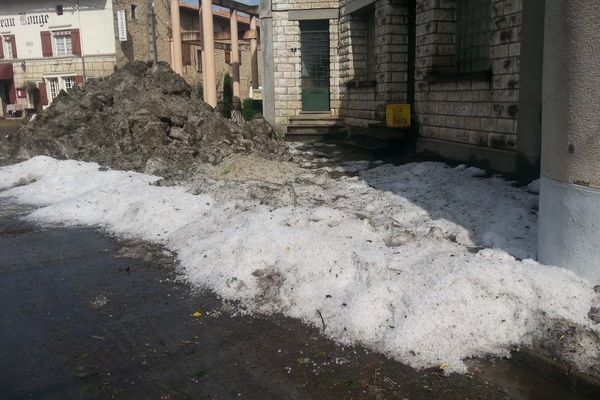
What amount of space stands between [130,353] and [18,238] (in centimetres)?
414

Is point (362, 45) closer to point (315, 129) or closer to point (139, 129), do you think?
point (315, 129)

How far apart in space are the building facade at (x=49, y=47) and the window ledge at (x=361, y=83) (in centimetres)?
2330

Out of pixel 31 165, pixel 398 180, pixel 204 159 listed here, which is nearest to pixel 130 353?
pixel 398 180

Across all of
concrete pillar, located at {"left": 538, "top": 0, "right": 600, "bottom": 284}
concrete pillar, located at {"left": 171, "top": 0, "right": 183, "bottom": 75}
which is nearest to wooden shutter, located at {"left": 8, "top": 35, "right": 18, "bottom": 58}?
concrete pillar, located at {"left": 171, "top": 0, "right": 183, "bottom": 75}

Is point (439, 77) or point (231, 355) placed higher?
point (439, 77)

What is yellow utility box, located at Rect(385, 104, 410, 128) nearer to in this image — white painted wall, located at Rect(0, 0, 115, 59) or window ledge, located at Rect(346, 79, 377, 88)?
window ledge, located at Rect(346, 79, 377, 88)

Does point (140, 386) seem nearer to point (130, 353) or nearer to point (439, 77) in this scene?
point (130, 353)

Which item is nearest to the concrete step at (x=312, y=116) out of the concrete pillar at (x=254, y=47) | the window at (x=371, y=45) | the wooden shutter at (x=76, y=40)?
the window at (x=371, y=45)

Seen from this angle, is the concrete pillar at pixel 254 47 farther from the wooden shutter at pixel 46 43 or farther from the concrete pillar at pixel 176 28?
the wooden shutter at pixel 46 43

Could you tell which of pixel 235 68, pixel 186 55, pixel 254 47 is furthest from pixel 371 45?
pixel 186 55

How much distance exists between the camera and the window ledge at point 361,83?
1402 centimetres

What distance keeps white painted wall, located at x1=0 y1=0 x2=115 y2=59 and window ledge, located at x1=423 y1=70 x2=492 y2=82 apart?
2804 cm

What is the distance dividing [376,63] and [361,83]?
960 mm

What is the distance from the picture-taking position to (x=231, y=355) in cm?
382
